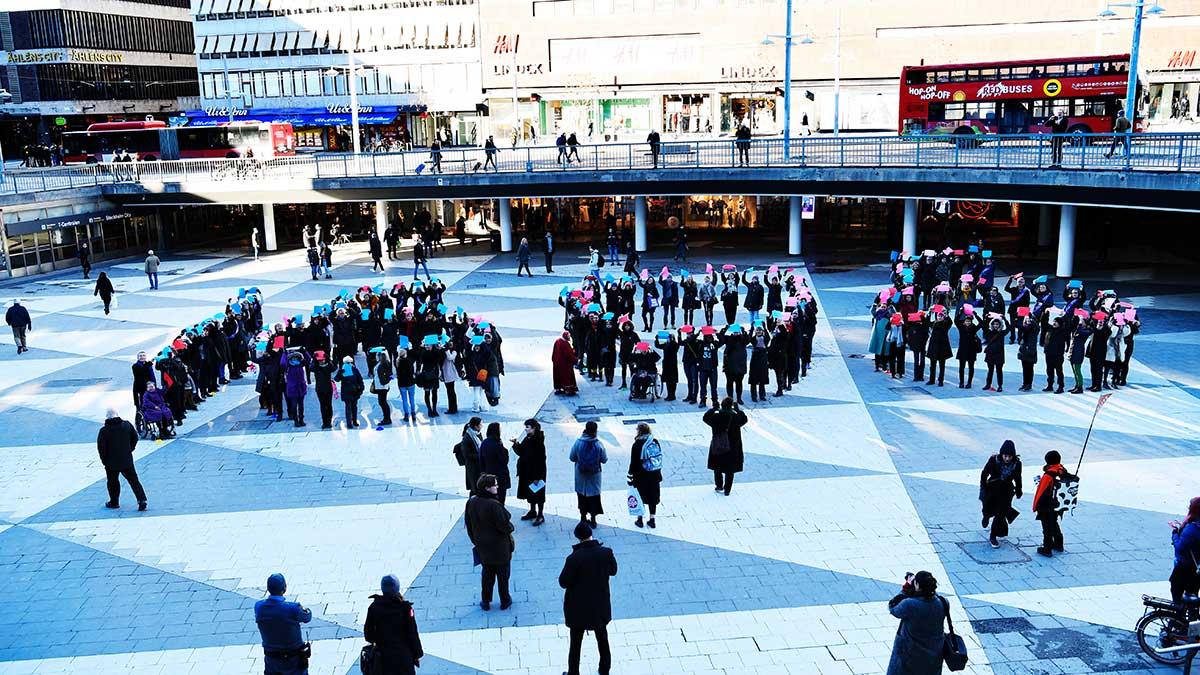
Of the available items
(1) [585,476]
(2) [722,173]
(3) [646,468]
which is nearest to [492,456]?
(1) [585,476]

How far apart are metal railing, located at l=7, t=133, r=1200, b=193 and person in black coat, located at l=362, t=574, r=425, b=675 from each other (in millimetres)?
23146

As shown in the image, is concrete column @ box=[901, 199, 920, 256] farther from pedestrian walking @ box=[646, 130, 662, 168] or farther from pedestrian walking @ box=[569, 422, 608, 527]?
pedestrian walking @ box=[569, 422, 608, 527]

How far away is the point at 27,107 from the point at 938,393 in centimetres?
7241

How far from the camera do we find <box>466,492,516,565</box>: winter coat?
9711mm

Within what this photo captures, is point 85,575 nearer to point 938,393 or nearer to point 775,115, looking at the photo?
point 938,393

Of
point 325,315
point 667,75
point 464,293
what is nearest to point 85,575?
point 325,315

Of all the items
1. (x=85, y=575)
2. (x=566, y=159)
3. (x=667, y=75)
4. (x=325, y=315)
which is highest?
(x=667, y=75)

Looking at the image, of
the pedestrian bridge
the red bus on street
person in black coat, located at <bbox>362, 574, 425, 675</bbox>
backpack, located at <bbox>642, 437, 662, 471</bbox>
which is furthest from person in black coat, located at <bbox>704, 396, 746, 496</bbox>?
the red bus on street

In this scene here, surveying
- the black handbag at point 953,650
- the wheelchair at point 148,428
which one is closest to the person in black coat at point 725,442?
the black handbag at point 953,650

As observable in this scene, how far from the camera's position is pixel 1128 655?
9469mm

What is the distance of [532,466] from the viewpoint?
12281 millimetres

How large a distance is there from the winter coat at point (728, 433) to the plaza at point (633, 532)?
0.48m

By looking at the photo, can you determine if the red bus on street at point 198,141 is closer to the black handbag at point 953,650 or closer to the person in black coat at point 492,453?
the person in black coat at point 492,453

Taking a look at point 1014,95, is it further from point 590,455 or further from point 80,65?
point 80,65
